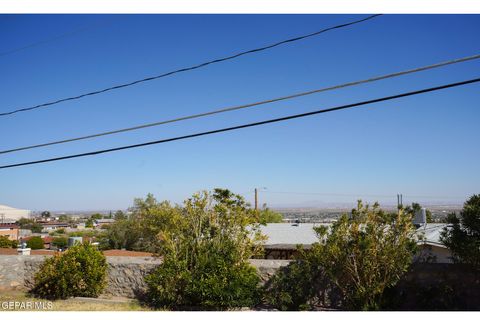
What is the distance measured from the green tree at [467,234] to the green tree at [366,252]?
2.81ft

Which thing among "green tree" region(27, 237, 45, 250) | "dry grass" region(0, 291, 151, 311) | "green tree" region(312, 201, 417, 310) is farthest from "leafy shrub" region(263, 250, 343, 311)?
"green tree" region(27, 237, 45, 250)

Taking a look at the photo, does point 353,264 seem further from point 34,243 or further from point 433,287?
point 34,243

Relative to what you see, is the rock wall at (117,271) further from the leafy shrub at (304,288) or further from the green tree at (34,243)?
the green tree at (34,243)

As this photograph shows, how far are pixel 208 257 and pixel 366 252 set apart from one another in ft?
13.5

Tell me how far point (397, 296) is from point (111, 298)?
26.5 feet

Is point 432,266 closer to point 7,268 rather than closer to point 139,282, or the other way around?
point 139,282

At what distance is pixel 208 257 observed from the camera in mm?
10352

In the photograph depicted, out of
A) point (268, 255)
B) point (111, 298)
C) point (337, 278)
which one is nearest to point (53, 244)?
point (268, 255)

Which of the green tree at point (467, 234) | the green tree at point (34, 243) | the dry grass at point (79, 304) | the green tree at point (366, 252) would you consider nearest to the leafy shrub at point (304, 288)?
the green tree at point (366, 252)

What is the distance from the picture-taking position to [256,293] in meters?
10.2

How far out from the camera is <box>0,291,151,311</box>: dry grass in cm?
1008

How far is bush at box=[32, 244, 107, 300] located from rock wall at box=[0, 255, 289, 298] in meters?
0.39

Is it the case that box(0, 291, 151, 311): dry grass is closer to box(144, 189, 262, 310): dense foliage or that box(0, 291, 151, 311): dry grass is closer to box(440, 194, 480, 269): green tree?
box(144, 189, 262, 310): dense foliage

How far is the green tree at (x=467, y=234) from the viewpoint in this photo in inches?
325
